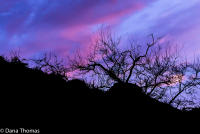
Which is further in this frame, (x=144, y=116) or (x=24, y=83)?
(x=144, y=116)

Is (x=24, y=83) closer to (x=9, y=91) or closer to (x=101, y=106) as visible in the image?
(x=9, y=91)

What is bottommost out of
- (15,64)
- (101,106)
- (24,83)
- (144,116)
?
(144,116)

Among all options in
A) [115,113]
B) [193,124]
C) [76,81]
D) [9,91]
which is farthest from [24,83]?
[193,124]

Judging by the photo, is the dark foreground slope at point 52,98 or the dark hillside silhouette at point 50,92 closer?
the dark foreground slope at point 52,98

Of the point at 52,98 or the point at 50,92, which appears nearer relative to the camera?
the point at 52,98

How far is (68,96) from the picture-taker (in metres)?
7.22

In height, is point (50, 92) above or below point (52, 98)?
above

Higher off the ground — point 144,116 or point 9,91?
point 9,91

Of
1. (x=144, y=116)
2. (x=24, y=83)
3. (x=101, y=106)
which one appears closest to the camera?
(x=24, y=83)

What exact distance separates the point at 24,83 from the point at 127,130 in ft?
13.9

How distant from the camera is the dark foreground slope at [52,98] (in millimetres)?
5562

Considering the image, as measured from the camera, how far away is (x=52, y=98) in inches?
260

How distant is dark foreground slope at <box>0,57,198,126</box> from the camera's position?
5562mm

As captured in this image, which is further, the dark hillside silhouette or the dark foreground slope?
the dark hillside silhouette
